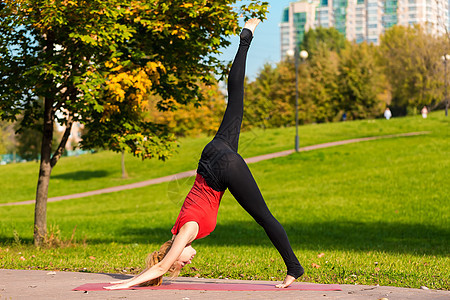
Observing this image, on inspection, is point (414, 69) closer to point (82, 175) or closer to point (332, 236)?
point (82, 175)

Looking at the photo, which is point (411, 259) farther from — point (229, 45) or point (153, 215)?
point (153, 215)

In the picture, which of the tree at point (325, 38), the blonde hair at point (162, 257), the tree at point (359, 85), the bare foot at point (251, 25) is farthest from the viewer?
the tree at point (325, 38)

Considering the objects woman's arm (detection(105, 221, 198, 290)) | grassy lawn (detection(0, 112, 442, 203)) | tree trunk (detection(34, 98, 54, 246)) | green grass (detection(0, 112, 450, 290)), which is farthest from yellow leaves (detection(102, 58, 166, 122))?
grassy lawn (detection(0, 112, 442, 203))

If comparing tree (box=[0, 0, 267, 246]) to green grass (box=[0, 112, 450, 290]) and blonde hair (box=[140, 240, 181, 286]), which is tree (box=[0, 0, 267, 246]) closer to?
green grass (box=[0, 112, 450, 290])

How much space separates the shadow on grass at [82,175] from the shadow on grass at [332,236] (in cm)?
2341

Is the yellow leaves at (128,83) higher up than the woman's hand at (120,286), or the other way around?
the yellow leaves at (128,83)

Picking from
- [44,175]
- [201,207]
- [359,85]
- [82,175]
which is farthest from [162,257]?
[359,85]

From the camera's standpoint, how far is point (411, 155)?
31.6 metres

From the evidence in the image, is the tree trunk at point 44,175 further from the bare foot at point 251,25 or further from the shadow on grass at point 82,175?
the shadow on grass at point 82,175

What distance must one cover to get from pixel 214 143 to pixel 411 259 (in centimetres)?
624

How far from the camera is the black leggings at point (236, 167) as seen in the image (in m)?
5.31

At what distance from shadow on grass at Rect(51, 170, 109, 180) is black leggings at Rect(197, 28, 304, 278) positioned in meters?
37.7

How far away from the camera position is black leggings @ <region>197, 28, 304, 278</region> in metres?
5.31

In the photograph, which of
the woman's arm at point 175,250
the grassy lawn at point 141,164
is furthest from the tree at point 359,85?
the woman's arm at point 175,250
